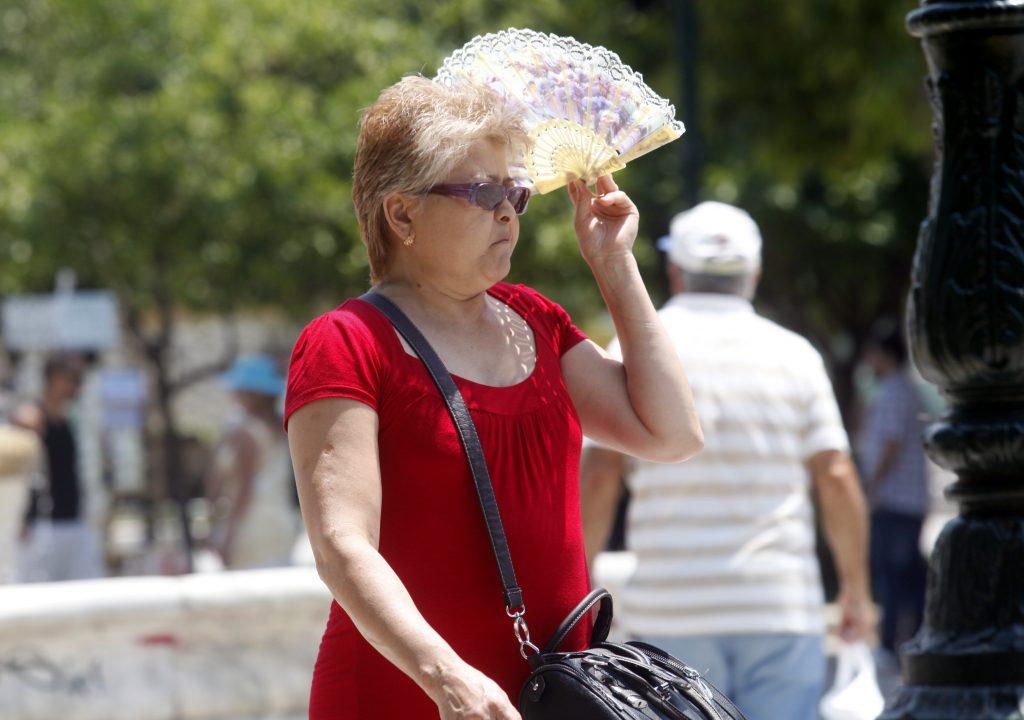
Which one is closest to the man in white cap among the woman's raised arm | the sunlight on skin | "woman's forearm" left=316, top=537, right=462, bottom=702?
the woman's raised arm

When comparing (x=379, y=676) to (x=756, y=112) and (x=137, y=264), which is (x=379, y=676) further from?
(x=137, y=264)

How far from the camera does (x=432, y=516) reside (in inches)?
102

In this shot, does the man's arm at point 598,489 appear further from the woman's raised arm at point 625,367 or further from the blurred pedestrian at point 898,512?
the blurred pedestrian at point 898,512

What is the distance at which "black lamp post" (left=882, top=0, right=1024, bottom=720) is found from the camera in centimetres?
273

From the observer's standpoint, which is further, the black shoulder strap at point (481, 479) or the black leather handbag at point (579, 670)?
the black shoulder strap at point (481, 479)

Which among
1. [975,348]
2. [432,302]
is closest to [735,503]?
[975,348]

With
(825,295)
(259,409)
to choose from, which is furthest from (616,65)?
(825,295)

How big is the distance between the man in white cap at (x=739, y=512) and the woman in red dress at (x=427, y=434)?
161 cm

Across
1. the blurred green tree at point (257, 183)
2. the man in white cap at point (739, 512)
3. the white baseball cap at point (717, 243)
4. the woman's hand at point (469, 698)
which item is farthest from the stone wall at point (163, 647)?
the blurred green tree at point (257, 183)

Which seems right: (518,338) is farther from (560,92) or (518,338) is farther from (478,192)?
(560,92)

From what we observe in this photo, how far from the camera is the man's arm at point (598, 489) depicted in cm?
452

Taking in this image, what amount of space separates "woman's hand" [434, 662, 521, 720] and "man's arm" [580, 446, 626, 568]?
2.13 m

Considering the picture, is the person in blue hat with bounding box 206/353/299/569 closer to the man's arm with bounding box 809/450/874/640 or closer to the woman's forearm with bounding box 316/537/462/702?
the man's arm with bounding box 809/450/874/640

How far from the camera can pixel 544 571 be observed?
8.67ft
